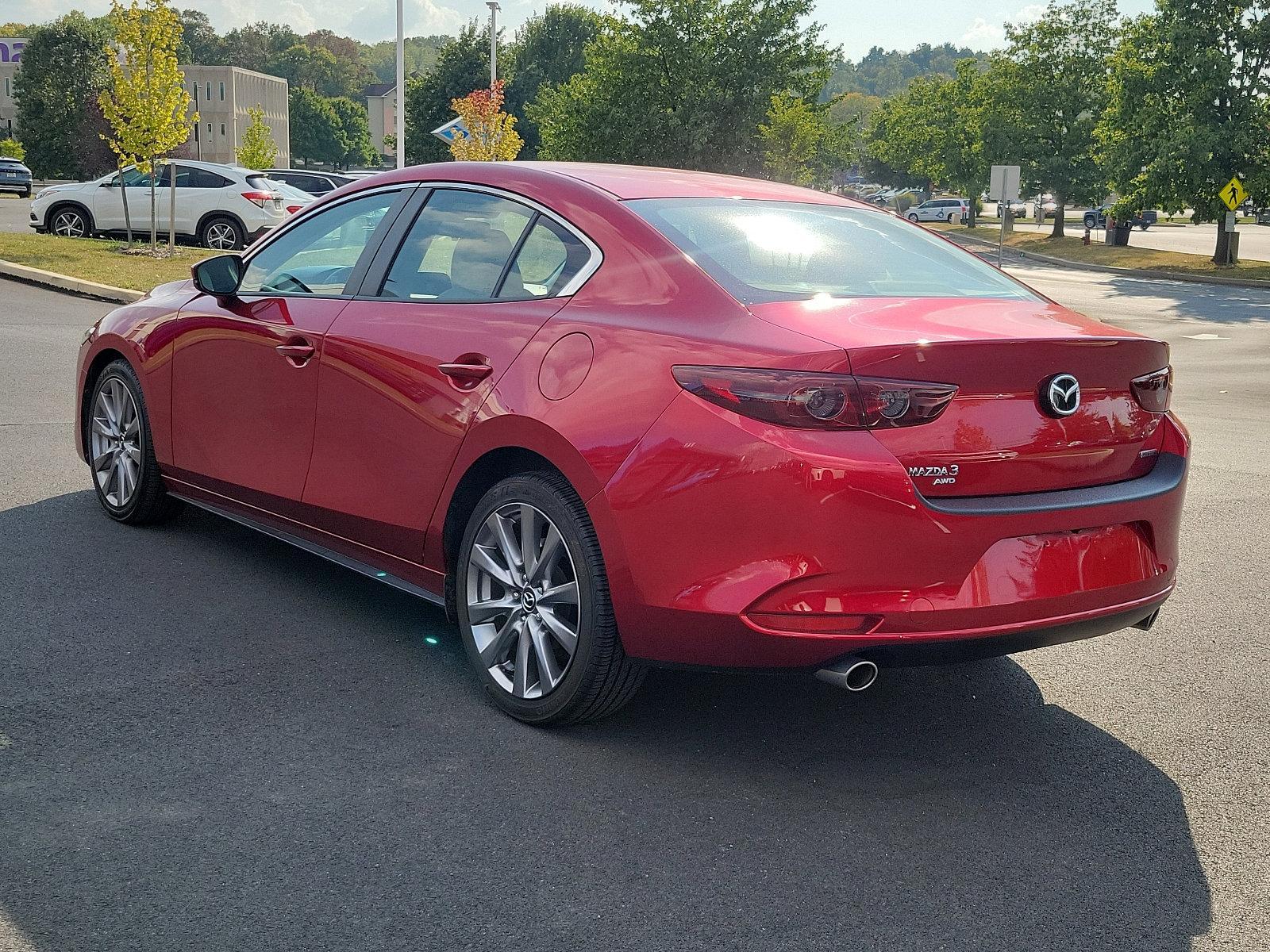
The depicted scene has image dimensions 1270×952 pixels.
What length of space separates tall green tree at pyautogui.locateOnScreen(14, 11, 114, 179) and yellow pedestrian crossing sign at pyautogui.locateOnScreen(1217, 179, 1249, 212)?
2269 inches

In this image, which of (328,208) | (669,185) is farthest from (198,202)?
(669,185)

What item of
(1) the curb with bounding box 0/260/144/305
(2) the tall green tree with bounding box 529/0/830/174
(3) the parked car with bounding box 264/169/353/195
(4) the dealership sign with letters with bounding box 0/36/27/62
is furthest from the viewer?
(4) the dealership sign with letters with bounding box 0/36/27/62

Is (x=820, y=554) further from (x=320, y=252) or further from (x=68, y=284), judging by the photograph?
(x=68, y=284)

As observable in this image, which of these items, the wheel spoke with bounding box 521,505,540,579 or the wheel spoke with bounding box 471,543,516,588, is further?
the wheel spoke with bounding box 471,543,516,588

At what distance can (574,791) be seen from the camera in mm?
3701

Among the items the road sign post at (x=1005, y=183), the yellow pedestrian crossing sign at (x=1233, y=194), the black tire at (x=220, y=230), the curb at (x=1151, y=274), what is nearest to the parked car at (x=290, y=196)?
the black tire at (x=220, y=230)

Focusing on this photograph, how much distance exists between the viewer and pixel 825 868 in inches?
130

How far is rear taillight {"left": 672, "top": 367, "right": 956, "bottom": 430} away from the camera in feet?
11.3

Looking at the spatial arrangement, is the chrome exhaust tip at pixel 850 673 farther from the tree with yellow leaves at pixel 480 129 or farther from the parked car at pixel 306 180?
the tree with yellow leaves at pixel 480 129

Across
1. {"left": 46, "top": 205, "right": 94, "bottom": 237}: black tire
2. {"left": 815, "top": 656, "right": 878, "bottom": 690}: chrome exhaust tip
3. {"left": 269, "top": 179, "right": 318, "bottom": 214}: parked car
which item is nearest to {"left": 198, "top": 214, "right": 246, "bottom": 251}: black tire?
{"left": 269, "top": 179, "right": 318, "bottom": 214}: parked car

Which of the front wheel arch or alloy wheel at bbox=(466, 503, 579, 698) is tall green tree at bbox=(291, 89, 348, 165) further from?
alloy wheel at bbox=(466, 503, 579, 698)

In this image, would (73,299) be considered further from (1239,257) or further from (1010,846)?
(1239,257)

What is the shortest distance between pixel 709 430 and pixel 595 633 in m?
0.71

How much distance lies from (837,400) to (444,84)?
84.2 metres
